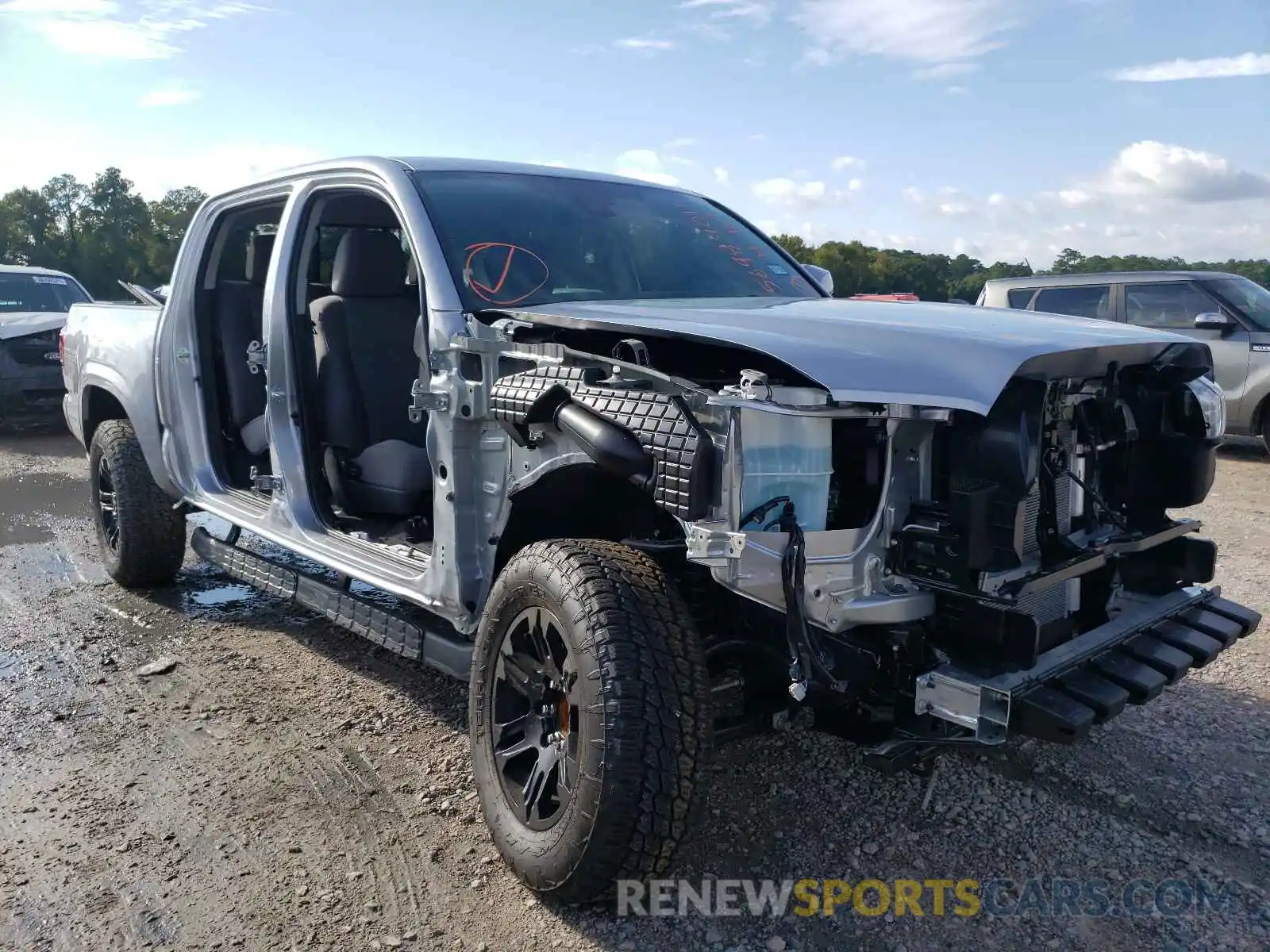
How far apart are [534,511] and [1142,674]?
1.73 meters

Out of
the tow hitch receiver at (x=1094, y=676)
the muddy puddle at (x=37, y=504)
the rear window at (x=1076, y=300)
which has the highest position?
the rear window at (x=1076, y=300)

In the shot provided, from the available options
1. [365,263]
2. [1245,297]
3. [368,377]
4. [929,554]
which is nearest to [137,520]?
[368,377]

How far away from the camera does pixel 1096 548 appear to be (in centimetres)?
271

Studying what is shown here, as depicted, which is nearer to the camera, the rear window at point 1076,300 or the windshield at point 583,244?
the windshield at point 583,244

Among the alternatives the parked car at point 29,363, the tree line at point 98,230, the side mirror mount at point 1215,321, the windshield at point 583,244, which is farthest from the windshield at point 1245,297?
the tree line at point 98,230

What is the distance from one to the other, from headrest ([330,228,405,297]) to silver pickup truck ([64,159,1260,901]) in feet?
0.56

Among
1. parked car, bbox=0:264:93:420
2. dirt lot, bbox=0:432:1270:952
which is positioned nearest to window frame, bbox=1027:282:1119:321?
dirt lot, bbox=0:432:1270:952

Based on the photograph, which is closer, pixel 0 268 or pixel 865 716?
pixel 865 716

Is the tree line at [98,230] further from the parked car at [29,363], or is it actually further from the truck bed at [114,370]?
the truck bed at [114,370]

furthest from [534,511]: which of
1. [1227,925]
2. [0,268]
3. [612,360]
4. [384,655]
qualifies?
[0,268]

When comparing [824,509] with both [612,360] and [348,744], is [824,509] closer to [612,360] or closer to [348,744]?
[612,360]

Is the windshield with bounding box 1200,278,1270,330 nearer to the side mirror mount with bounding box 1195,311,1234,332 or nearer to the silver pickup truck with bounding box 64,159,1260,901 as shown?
the side mirror mount with bounding box 1195,311,1234,332

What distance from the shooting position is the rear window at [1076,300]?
10.2 metres

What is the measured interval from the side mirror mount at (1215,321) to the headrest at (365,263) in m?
8.23
